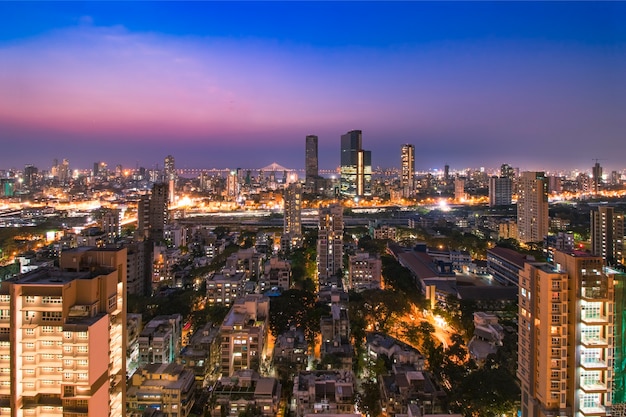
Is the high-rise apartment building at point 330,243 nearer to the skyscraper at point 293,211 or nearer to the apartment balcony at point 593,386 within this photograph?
the skyscraper at point 293,211

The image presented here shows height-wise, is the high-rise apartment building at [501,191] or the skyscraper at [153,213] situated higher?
the high-rise apartment building at [501,191]

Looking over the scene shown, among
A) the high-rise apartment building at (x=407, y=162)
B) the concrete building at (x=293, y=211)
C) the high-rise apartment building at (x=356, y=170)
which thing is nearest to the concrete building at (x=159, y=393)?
the concrete building at (x=293, y=211)

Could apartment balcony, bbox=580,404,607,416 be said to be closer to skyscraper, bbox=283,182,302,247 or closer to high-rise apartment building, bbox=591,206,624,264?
high-rise apartment building, bbox=591,206,624,264

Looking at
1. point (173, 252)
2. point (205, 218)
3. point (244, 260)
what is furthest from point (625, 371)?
point (205, 218)

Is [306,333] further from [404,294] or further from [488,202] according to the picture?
[488,202]

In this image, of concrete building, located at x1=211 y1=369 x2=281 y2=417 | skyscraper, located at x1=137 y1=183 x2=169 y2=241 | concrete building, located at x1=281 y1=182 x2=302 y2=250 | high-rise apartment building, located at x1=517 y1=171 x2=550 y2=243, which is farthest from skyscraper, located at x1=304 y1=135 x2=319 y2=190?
concrete building, located at x1=211 y1=369 x2=281 y2=417

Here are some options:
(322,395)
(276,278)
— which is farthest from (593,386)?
(276,278)
